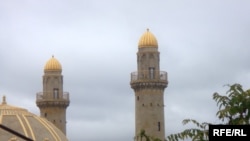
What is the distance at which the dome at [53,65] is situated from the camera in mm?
86438

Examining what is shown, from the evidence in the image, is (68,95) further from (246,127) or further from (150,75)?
(246,127)

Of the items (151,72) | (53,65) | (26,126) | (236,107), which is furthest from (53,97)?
(236,107)

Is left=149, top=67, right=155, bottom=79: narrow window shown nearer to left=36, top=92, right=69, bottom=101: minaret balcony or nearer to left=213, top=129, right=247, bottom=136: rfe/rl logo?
left=36, top=92, right=69, bottom=101: minaret balcony

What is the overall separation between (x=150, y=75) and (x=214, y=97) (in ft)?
212

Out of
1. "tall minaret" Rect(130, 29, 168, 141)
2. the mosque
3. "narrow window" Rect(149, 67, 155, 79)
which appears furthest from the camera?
"narrow window" Rect(149, 67, 155, 79)

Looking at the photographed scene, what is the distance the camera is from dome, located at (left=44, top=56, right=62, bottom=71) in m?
86.4

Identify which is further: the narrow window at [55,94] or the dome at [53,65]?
the dome at [53,65]

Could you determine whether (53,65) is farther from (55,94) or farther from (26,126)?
(26,126)

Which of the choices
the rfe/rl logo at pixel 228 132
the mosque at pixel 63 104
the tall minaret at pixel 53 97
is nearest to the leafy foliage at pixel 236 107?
the rfe/rl logo at pixel 228 132

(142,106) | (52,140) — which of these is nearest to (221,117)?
(52,140)

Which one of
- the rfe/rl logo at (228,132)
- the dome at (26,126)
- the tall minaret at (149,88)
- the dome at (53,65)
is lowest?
the rfe/rl logo at (228,132)

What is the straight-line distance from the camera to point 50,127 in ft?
219

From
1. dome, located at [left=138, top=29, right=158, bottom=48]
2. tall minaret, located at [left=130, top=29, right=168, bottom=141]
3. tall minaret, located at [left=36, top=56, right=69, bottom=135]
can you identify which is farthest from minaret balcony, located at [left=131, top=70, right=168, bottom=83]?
tall minaret, located at [left=36, top=56, right=69, bottom=135]

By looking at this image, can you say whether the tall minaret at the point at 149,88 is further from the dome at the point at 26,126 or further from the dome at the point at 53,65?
the dome at the point at 53,65
